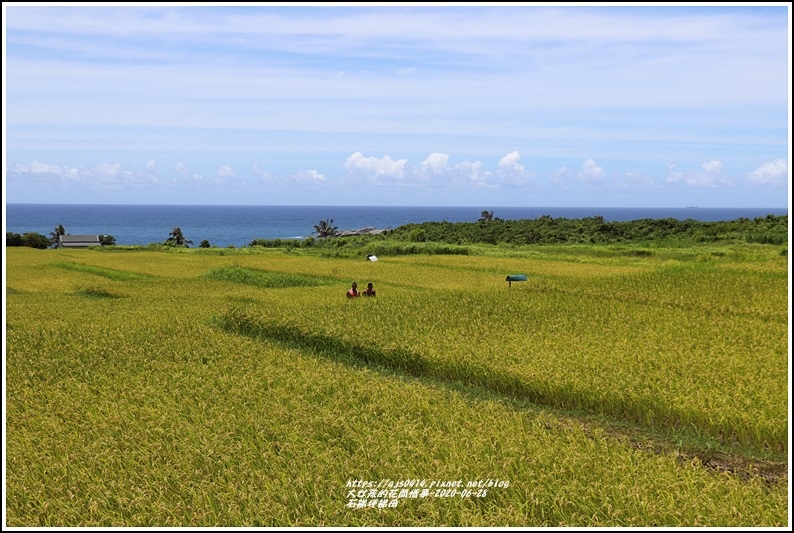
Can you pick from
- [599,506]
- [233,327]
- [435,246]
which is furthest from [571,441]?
[435,246]

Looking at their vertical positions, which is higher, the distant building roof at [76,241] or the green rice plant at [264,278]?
the distant building roof at [76,241]

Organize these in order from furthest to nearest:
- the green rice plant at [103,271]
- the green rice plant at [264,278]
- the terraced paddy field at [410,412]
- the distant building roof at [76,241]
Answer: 1. the distant building roof at [76,241]
2. the green rice plant at [103,271]
3. the green rice plant at [264,278]
4. the terraced paddy field at [410,412]

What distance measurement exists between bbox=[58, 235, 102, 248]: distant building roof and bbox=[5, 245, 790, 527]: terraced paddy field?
43.3 meters

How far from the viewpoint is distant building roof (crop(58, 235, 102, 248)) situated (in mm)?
56125

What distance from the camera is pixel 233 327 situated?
1471cm

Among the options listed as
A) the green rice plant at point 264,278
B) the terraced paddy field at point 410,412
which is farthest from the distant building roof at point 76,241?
the terraced paddy field at point 410,412

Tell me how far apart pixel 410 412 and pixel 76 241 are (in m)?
55.9

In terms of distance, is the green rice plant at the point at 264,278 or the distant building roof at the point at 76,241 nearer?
the green rice plant at the point at 264,278

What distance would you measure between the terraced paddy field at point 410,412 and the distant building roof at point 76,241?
43.3 metres

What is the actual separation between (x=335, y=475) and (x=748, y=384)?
553 cm

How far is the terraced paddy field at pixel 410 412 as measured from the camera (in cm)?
532

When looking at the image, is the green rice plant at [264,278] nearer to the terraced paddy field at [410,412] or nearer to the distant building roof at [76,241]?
the terraced paddy field at [410,412]

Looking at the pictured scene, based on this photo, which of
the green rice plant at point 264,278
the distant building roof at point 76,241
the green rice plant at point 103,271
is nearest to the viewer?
the green rice plant at point 264,278

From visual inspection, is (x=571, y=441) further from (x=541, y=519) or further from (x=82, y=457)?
(x=82, y=457)
